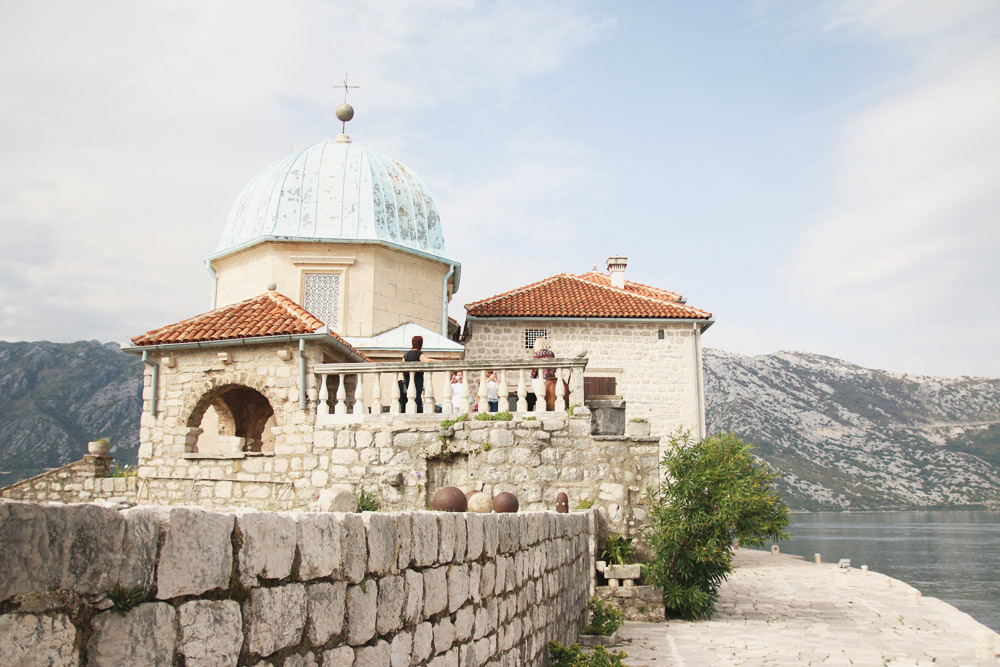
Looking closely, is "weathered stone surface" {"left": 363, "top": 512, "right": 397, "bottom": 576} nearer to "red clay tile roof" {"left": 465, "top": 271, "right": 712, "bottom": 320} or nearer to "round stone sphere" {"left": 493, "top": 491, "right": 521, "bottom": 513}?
"round stone sphere" {"left": 493, "top": 491, "right": 521, "bottom": 513}

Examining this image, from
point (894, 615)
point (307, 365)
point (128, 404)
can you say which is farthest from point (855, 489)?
point (307, 365)

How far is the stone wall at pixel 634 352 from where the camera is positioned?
24.0m

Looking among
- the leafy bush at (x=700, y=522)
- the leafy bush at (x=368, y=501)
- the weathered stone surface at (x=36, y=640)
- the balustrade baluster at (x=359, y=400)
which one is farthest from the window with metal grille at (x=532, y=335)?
the weathered stone surface at (x=36, y=640)

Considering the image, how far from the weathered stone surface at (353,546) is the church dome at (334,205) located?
52.0 ft

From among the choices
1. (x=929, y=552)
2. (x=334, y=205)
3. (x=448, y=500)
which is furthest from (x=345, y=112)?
(x=929, y=552)

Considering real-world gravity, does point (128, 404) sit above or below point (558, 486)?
above

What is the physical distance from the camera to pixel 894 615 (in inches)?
605

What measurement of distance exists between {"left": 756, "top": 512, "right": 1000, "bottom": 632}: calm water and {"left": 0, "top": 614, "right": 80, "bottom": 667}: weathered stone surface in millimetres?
28525

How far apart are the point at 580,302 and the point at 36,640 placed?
23.7 metres

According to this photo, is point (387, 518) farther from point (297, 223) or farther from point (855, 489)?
point (855, 489)

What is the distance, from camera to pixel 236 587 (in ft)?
8.25

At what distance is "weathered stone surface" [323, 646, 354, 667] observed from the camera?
3.11 metres

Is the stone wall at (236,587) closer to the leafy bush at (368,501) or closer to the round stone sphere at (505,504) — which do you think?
the round stone sphere at (505,504)

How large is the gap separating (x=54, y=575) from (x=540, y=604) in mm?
5891
